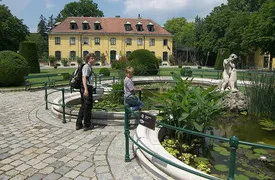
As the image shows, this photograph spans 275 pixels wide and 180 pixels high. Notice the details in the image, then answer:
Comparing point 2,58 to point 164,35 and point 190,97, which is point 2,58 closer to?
point 190,97

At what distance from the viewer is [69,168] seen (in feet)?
12.6

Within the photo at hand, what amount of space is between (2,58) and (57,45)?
30.4 m

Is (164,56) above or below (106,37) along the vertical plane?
below

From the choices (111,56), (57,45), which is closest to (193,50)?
(111,56)

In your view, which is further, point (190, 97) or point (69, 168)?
point (190, 97)

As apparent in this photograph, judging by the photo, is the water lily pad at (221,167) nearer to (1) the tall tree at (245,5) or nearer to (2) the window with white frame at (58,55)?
(2) the window with white frame at (58,55)

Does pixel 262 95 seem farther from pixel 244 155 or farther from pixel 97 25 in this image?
pixel 97 25

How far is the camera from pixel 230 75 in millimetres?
8180

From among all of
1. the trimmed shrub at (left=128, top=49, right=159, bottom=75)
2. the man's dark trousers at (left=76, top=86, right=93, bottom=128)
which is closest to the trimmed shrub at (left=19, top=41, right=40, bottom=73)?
the trimmed shrub at (left=128, top=49, right=159, bottom=75)

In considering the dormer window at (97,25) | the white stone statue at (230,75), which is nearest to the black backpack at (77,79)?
the white stone statue at (230,75)

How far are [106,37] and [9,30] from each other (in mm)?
15993

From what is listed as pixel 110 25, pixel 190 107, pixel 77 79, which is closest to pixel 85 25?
pixel 110 25

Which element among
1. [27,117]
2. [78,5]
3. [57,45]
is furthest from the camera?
[78,5]

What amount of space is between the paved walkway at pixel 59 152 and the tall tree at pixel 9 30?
37.1 metres
